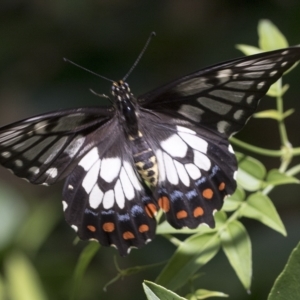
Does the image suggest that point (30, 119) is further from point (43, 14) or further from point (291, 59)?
point (43, 14)

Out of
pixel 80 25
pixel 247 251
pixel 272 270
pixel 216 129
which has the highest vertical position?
pixel 80 25

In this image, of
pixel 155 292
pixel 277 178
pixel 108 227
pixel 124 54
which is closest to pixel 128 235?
pixel 108 227

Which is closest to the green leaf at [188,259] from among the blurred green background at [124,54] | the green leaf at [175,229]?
the green leaf at [175,229]

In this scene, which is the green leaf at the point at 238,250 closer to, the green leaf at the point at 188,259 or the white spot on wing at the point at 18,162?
the green leaf at the point at 188,259

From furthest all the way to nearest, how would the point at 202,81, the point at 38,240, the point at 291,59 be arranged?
the point at 38,240
the point at 202,81
the point at 291,59

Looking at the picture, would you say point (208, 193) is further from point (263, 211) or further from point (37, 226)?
point (37, 226)

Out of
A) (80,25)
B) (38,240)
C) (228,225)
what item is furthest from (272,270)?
(80,25)
